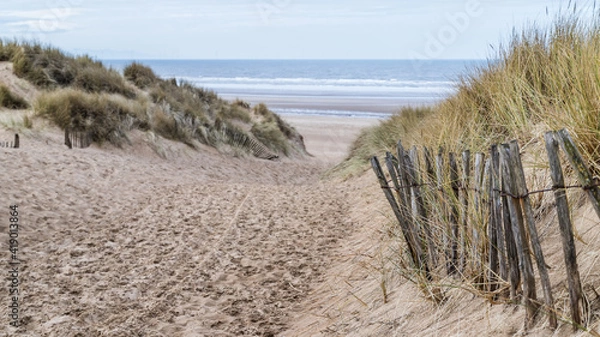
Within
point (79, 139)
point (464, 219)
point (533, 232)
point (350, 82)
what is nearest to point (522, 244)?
point (533, 232)

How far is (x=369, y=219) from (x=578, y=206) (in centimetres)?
306

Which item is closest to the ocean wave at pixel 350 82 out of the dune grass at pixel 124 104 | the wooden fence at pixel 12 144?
the dune grass at pixel 124 104

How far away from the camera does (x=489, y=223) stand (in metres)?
3.02

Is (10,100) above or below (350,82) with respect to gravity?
below

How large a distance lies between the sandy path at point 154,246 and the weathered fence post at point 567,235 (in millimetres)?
2011

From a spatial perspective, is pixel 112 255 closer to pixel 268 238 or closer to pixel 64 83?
pixel 268 238

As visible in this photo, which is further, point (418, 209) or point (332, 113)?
point (332, 113)

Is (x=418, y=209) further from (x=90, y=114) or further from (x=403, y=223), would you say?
(x=90, y=114)

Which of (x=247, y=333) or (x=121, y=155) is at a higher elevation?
(x=121, y=155)

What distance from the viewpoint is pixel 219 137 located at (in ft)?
47.8

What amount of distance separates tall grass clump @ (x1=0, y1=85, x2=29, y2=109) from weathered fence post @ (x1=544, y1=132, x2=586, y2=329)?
11649 millimetres

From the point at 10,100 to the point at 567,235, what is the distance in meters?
11.8

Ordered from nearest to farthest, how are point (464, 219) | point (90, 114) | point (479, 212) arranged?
1. point (479, 212)
2. point (464, 219)
3. point (90, 114)

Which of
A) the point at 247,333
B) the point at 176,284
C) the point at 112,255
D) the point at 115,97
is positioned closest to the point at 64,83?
the point at 115,97
